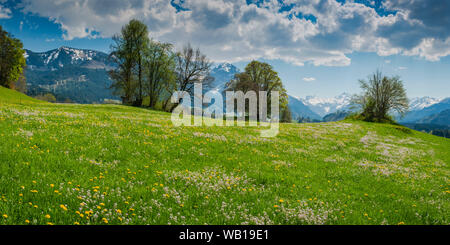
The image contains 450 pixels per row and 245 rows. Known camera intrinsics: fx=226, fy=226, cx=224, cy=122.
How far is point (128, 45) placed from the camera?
→ 54875 mm

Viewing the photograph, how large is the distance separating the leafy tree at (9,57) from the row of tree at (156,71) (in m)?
38.8

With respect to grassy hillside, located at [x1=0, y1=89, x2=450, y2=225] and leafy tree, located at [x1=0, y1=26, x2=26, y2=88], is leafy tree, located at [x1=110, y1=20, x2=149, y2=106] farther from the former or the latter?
grassy hillside, located at [x1=0, y1=89, x2=450, y2=225]

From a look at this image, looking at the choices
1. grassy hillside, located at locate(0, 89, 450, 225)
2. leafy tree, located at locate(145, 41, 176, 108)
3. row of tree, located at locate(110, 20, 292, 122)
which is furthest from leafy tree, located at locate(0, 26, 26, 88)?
grassy hillside, located at locate(0, 89, 450, 225)

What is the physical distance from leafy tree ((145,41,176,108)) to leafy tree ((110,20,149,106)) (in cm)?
267

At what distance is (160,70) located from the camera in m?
60.2

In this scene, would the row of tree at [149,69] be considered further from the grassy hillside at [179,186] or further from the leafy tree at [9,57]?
the grassy hillside at [179,186]

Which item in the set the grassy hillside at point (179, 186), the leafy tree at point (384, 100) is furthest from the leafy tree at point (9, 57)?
the leafy tree at point (384, 100)

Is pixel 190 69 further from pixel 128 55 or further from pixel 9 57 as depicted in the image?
pixel 9 57

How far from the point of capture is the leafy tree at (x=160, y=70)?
59506 mm

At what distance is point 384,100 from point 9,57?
112 metres

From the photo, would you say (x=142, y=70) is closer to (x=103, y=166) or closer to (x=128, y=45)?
(x=128, y=45)

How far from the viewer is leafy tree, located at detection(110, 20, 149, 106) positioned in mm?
54375
